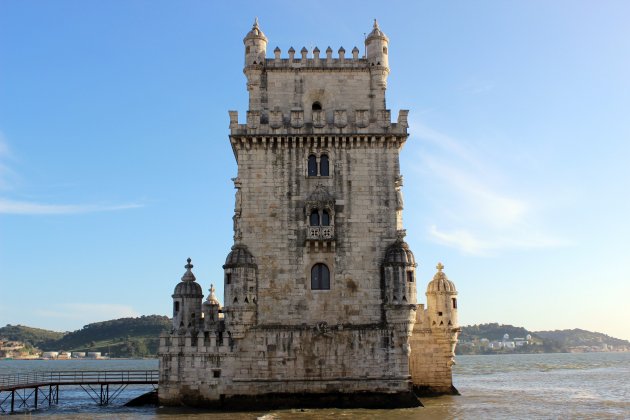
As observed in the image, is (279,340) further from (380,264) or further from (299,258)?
(380,264)

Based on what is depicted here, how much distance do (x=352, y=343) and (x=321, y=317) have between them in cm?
Result: 223

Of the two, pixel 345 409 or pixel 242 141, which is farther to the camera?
pixel 242 141

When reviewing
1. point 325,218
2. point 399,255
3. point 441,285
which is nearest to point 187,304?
point 325,218

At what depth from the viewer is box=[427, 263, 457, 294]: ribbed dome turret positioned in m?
44.7

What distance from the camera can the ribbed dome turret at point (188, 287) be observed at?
134ft

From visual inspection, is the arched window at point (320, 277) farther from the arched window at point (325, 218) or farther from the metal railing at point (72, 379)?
the metal railing at point (72, 379)

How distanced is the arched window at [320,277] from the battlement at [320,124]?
788 cm

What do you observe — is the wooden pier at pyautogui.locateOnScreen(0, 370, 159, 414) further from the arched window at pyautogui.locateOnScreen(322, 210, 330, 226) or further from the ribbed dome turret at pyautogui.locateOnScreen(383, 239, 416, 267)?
the ribbed dome turret at pyautogui.locateOnScreen(383, 239, 416, 267)

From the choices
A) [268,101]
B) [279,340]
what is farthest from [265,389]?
[268,101]

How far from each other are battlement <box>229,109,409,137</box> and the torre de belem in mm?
69

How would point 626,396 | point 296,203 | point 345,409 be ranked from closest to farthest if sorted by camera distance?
point 345,409 < point 296,203 < point 626,396

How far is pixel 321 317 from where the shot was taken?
38.7 meters

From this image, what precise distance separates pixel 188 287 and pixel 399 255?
12.6 m

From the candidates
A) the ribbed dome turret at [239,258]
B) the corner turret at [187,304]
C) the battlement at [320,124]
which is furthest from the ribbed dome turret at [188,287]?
the battlement at [320,124]
